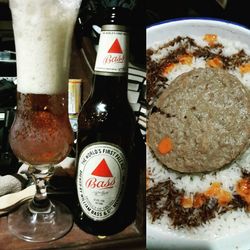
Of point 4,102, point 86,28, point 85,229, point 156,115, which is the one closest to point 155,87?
point 156,115

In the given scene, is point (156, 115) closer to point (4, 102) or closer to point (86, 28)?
point (86, 28)

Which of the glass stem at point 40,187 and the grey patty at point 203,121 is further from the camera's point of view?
the glass stem at point 40,187

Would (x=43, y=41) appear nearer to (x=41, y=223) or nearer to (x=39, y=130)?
(x=39, y=130)

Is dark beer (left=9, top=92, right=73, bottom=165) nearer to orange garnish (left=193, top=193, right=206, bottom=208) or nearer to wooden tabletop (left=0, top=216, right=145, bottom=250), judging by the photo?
wooden tabletop (left=0, top=216, right=145, bottom=250)

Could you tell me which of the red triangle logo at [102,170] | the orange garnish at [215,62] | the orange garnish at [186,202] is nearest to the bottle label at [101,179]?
the red triangle logo at [102,170]

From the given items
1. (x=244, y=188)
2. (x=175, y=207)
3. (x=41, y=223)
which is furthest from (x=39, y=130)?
(x=244, y=188)

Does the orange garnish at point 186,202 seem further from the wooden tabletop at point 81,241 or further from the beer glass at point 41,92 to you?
the beer glass at point 41,92
